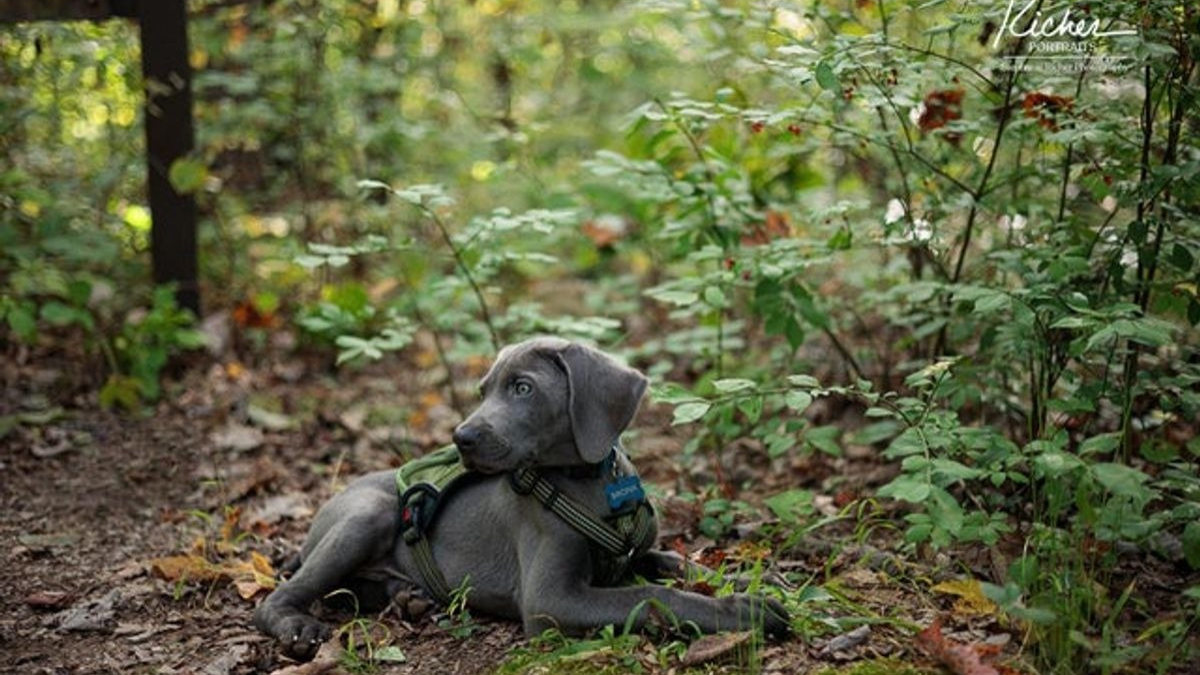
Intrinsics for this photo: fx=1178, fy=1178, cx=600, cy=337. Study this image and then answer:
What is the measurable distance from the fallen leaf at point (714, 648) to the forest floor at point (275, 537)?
0.02 meters

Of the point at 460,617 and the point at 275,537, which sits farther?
the point at 275,537

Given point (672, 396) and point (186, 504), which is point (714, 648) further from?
point (186, 504)

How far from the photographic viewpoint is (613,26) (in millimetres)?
10656

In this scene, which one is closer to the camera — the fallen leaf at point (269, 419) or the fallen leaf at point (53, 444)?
the fallen leaf at point (53, 444)

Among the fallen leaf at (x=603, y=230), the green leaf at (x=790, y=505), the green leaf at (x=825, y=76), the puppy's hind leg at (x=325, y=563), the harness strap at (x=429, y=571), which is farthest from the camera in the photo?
the fallen leaf at (x=603, y=230)

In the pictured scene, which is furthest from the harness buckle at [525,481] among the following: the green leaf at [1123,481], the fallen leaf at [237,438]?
the fallen leaf at [237,438]

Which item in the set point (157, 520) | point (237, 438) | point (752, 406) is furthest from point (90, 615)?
point (752, 406)

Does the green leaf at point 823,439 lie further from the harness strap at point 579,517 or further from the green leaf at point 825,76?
the green leaf at point 825,76

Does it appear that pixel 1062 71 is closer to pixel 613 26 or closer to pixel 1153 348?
pixel 1153 348

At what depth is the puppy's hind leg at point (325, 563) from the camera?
437 centimetres

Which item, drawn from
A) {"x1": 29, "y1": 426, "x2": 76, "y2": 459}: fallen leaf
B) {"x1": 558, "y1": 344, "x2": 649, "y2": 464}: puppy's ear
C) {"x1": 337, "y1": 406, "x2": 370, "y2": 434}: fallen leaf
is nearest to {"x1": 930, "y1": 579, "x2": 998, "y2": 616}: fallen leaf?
{"x1": 558, "y1": 344, "x2": 649, "y2": 464}: puppy's ear

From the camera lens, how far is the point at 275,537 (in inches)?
225

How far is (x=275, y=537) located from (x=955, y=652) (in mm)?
3392

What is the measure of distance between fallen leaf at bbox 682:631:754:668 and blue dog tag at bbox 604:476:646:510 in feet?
2.05
